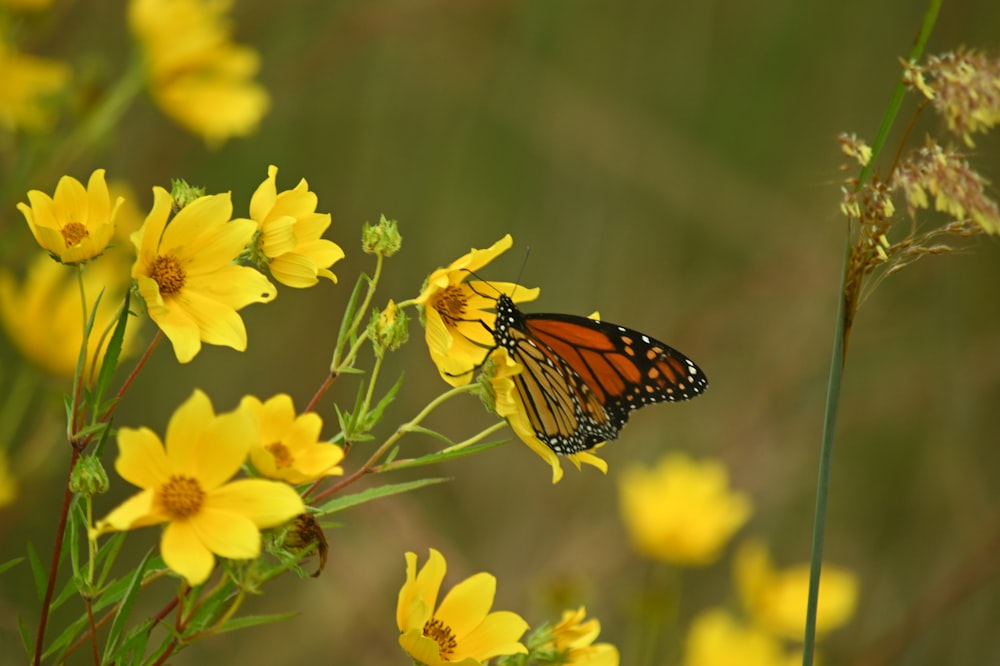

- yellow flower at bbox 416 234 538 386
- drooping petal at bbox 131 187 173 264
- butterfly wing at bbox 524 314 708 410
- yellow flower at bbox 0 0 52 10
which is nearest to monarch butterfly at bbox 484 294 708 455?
butterfly wing at bbox 524 314 708 410

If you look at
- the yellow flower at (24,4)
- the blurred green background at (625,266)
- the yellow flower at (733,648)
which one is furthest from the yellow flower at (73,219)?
the blurred green background at (625,266)

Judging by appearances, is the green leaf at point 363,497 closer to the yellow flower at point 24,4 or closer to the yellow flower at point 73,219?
the yellow flower at point 73,219

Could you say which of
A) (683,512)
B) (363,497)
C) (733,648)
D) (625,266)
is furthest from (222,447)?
(625,266)

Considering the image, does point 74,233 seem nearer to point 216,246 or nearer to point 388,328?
point 216,246

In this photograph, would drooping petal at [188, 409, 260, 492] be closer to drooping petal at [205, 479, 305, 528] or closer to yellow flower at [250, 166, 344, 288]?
drooping petal at [205, 479, 305, 528]

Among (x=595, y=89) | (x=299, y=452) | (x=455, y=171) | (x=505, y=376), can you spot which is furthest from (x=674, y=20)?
(x=299, y=452)

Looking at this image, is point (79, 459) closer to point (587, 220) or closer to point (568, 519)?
point (568, 519)
